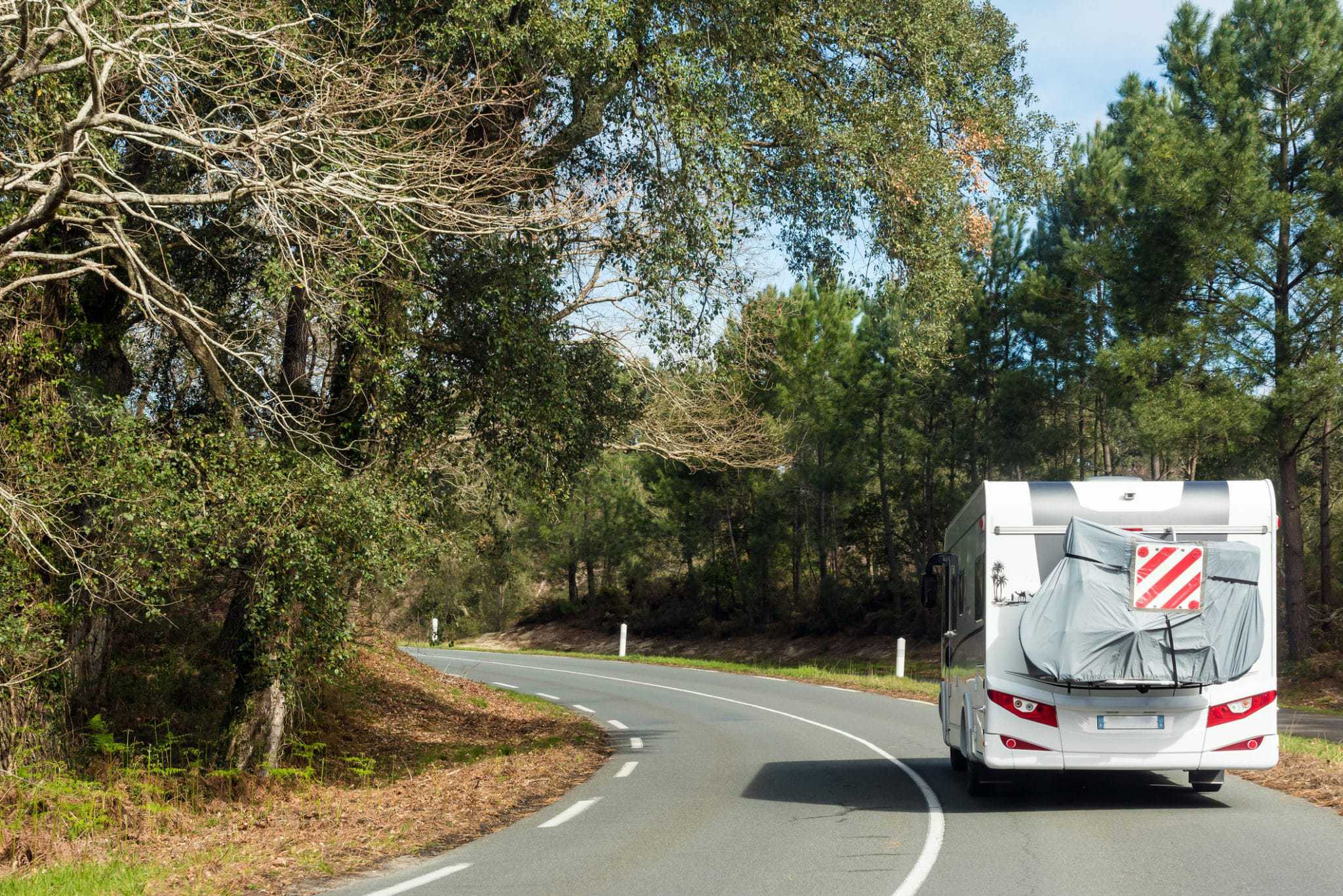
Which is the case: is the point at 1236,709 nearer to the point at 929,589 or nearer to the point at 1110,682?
the point at 1110,682

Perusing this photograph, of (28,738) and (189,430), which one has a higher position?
(189,430)

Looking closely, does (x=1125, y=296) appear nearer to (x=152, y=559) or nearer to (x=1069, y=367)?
(x=1069, y=367)

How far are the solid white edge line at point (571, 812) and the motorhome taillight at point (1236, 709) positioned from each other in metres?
5.46

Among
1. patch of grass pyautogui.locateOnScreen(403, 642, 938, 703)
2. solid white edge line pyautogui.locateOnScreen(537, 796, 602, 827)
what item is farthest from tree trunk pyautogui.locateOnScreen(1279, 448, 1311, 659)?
solid white edge line pyautogui.locateOnScreen(537, 796, 602, 827)

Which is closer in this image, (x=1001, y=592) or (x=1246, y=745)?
(x=1246, y=745)

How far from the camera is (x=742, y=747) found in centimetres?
1564

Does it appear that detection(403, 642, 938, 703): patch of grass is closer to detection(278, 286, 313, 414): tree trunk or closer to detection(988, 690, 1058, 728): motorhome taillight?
detection(278, 286, 313, 414): tree trunk

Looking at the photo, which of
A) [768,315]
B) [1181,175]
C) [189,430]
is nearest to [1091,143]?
[1181,175]

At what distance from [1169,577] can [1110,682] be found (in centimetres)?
97

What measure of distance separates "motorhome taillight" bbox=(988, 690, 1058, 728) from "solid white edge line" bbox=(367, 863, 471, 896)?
4.57 m

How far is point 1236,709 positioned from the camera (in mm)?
9625

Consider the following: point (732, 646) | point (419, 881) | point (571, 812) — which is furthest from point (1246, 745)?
point (732, 646)

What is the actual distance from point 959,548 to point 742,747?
5.20m

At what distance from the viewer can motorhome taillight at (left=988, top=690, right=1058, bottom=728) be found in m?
9.71
